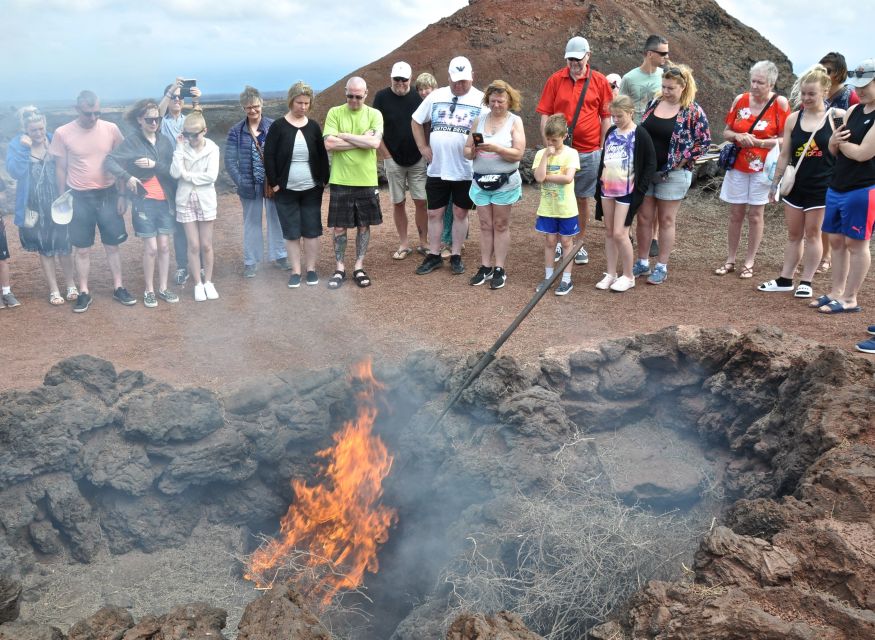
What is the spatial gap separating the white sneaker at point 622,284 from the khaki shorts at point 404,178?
2.56 meters

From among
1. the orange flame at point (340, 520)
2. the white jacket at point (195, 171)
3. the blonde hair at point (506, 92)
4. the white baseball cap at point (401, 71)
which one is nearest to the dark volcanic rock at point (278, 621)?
the orange flame at point (340, 520)

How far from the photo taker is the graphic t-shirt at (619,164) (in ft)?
24.4

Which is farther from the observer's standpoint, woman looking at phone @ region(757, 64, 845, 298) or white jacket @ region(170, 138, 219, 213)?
white jacket @ region(170, 138, 219, 213)

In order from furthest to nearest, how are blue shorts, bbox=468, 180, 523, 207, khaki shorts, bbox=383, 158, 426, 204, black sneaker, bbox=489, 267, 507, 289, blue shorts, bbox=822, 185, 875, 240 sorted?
khaki shorts, bbox=383, 158, 426, 204 → black sneaker, bbox=489, 267, 507, 289 → blue shorts, bbox=468, 180, 523, 207 → blue shorts, bbox=822, 185, 875, 240

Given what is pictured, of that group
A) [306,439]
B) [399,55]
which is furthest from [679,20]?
[306,439]

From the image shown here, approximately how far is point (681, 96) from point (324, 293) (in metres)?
4.06

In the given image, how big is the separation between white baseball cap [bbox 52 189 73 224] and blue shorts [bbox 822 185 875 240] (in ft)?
22.5

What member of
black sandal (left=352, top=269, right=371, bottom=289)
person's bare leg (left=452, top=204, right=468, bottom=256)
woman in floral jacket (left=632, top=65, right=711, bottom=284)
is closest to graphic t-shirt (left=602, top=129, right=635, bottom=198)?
woman in floral jacket (left=632, top=65, right=711, bottom=284)

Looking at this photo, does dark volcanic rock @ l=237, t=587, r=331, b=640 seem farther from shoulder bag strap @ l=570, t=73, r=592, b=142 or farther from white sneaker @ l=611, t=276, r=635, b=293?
shoulder bag strap @ l=570, t=73, r=592, b=142

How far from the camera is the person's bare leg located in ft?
27.9

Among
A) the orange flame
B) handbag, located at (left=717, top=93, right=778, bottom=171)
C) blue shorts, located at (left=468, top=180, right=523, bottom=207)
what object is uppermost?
handbag, located at (left=717, top=93, right=778, bottom=171)

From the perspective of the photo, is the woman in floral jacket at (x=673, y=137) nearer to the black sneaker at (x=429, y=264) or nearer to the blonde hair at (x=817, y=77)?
the blonde hair at (x=817, y=77)

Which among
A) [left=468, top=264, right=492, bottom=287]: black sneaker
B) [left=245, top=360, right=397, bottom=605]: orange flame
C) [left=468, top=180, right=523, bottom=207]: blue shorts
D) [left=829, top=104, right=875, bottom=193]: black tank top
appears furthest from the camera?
[left=468, top=264, right=492, bottom=287]: black sneaker

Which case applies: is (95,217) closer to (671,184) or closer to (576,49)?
(576,49)
